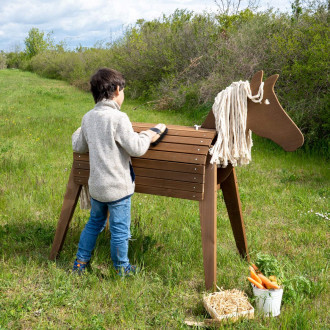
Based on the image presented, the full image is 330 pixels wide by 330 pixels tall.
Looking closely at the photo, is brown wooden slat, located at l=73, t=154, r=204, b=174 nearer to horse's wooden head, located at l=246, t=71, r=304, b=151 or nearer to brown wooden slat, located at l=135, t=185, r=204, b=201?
brown wooden slat, located at l=135, t=185, r=204, b=201

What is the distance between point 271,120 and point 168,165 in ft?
2.82

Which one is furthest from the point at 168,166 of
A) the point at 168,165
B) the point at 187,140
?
the point at 187,140

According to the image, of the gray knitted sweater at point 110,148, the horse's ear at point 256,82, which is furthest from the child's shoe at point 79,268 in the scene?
the horse's ear at point 256,82

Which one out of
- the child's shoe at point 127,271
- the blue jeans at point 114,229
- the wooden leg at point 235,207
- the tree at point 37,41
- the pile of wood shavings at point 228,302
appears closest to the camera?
the pile of wood shavings at point 228,302

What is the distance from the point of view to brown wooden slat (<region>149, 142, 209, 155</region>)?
2867 mm

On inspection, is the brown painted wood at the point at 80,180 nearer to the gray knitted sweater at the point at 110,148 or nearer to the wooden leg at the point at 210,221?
the gray knitted sweater at the point at 110,148

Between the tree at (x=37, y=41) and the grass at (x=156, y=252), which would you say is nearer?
the grass at (x=156, y=252)

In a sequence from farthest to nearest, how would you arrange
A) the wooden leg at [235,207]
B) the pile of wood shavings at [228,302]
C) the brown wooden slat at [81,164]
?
1. the wooden leg at [235,207]
2. the brown wooden slat at [81,164]
3. the pile of wood shavings at [228,302]

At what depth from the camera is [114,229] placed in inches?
120

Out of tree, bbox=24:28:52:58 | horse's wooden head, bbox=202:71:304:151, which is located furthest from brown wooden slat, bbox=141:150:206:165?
tree, bbox=24:28:52:58

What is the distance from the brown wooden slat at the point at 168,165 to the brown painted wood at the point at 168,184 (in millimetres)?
97

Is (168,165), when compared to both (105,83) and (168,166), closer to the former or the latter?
(168,166)

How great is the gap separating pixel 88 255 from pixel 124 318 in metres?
0.72

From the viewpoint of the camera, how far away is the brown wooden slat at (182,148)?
9.41ft
